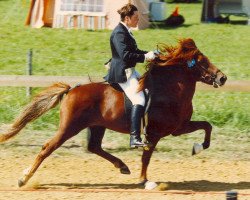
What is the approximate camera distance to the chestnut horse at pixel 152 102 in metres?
8.34

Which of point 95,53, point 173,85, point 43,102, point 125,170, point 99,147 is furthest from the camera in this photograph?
point 95,53

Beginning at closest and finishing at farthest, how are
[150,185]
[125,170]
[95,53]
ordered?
[150,185], [125,170], [95,53]

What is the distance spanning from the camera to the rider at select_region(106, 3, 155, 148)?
8195 mm

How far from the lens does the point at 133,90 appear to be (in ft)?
27.1

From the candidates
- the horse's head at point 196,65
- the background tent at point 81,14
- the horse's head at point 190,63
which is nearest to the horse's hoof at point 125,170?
the horse's head at point 190,63

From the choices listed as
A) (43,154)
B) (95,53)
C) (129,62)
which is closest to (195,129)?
(129,62)

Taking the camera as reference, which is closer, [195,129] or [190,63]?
[190,63]

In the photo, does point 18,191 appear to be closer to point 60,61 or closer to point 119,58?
point 119,58

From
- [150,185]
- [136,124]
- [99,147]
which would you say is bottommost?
[150,185]

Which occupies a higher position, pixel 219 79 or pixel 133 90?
pixel 219 79

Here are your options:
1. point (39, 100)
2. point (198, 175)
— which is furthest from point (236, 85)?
point (39, 100)

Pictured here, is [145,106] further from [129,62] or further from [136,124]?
[129,62]

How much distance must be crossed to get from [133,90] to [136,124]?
400mm

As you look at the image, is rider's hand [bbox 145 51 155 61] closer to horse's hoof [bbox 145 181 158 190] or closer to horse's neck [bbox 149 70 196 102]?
horse's neck [bbox 149 70 196 102]
